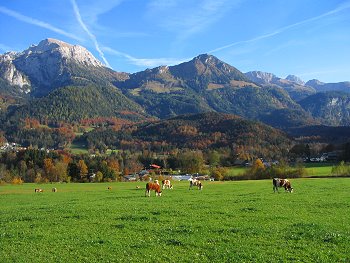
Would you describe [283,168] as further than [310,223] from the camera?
Yes

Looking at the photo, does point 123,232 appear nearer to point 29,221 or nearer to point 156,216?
point 156,216

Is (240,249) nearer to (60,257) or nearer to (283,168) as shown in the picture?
(60,257)

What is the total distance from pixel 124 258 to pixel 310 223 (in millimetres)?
11517

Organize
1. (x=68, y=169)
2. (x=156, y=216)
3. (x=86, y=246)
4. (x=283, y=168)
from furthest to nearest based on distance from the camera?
(x=68, y=169)
(x=283, y=168)
(x=156, y=216)
(x=86, y=246)

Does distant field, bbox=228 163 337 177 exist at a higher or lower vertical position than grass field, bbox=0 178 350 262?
higher

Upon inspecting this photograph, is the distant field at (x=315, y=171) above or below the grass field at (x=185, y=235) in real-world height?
above

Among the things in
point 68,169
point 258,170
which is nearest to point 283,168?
point 258,170

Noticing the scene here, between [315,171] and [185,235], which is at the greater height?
[315,171]

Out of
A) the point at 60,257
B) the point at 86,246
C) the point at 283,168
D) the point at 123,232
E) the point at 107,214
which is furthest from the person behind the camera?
the point at 283,168

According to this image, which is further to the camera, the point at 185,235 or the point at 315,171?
the point at 315,171

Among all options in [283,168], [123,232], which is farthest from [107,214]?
[283,168]

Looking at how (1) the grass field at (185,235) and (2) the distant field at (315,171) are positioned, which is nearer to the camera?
(1) the grass field at (185,235)

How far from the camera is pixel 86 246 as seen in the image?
18125 millimetres

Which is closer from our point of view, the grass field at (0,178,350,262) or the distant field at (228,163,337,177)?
the grass field at (0,178,350,262)
